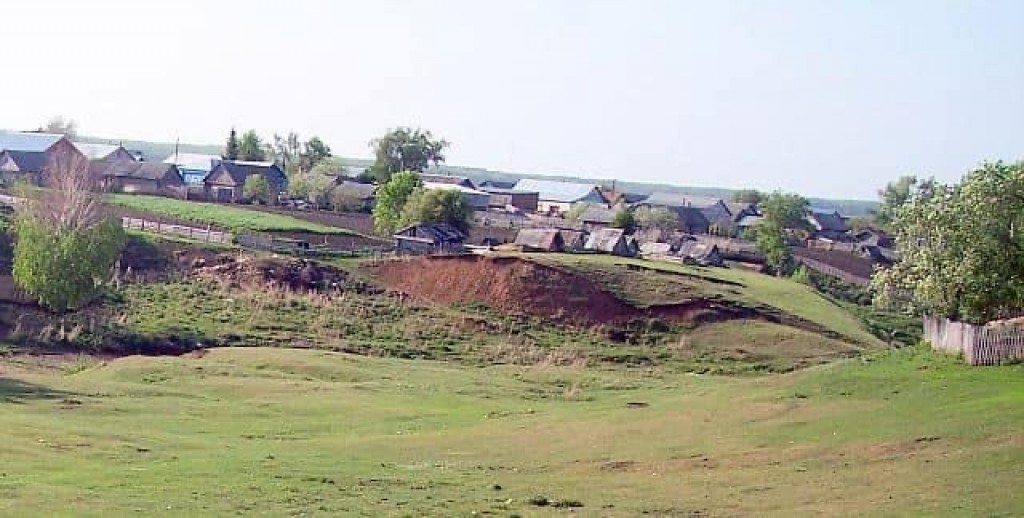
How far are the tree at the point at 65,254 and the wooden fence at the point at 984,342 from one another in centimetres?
4603

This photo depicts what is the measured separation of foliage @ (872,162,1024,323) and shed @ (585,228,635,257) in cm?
6980

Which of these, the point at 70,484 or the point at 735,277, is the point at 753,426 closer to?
the point at 70,484

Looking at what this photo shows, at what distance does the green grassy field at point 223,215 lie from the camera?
382 feet

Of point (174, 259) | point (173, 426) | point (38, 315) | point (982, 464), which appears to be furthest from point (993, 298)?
point (174, 259)

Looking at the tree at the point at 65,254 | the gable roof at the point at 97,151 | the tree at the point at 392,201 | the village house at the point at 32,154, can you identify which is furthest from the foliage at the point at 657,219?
the tree at the point at 65,254

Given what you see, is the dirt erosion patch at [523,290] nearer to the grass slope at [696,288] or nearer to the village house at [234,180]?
the grass slope at [696,288]

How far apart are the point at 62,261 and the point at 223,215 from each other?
158 feet

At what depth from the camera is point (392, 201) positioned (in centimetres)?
12694

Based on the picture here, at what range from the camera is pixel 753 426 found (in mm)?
38281

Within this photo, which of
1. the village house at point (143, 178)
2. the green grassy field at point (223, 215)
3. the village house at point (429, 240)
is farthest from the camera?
the village house at point (143, 178)

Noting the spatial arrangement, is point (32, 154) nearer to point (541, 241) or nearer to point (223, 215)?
point (223, 215)

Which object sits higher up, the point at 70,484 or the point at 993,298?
the point at 993,298

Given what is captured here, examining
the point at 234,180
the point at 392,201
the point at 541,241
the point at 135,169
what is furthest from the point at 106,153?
the point at 541,241

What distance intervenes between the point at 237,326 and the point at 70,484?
49.5 m
